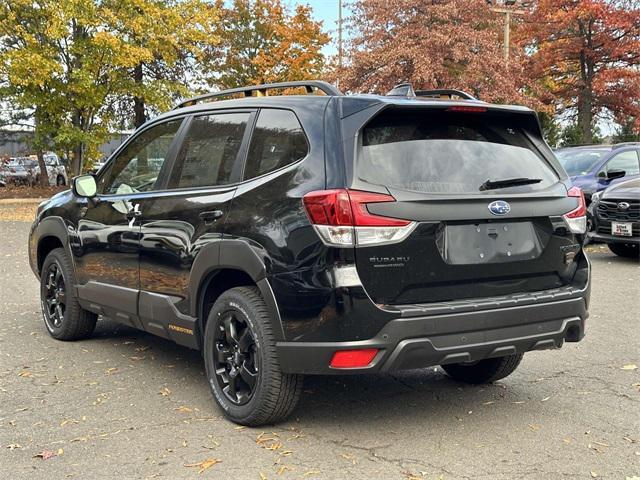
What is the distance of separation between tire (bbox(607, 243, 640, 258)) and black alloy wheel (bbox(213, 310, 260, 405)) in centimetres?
894

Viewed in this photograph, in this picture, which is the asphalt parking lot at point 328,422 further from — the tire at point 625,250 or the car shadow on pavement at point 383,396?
the tire at point 625,250

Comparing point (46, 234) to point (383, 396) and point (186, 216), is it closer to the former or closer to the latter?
point (186, 216)

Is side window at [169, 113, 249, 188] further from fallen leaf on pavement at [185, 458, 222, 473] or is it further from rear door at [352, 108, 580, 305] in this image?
fallen leaf on pavement at [185, 458, 222, 473]

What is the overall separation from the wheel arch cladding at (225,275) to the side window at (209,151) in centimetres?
49

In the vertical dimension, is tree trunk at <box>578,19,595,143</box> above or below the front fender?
above

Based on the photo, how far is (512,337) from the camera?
3.84 m

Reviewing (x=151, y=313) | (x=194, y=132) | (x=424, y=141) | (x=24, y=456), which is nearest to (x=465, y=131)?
(x=424, y=141)

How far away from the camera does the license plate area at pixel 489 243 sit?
12.1 feet

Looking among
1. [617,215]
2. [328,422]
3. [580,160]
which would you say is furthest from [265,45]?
[328,422]

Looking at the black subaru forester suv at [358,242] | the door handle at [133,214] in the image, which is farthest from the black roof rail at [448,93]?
the door handle at [133,214]

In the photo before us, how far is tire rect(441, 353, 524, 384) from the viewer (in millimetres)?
4773

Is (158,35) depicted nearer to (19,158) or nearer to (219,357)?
(19,158)

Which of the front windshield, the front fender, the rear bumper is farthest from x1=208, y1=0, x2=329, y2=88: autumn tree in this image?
the rear bumper

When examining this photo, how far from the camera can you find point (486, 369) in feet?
15.9
